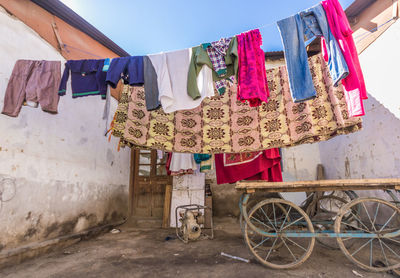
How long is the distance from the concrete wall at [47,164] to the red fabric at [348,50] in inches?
171

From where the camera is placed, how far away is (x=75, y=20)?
4.93m

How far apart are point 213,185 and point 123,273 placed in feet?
12.0

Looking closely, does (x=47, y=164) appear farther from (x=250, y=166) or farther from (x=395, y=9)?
(x=395, y=9)

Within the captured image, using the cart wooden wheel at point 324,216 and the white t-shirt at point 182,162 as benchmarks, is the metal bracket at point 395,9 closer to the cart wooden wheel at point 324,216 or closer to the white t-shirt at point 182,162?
the cart wooden wheel at point 324,216

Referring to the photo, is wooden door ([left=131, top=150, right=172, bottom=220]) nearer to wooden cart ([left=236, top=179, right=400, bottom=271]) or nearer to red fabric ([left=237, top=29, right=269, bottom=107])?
wooden cart ([left=236, top=179, right=400, bottom=271])

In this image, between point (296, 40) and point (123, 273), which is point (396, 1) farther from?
point (123, 273)

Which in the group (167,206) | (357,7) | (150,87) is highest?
(357,7)

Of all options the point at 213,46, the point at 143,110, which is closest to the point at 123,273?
the point at 143,110

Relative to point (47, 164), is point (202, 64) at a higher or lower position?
higher

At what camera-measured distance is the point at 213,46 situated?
295cm

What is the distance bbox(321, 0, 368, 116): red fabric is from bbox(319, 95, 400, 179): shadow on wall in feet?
6.19

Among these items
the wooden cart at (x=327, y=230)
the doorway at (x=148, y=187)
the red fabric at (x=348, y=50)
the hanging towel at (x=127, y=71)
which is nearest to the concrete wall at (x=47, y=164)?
the doorway at (x=148, y=187)

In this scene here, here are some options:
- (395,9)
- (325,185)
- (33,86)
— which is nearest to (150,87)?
(33,86)

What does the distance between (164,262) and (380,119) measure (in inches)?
177
